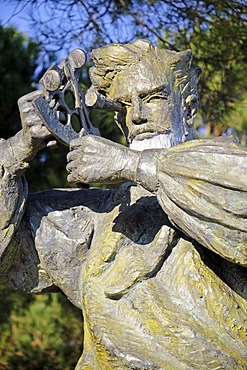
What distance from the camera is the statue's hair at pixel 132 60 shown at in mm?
1526

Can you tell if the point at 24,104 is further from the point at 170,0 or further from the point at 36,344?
the point at 36,344

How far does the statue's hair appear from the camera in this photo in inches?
60.1

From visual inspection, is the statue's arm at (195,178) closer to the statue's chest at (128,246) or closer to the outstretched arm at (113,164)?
the outstretched arm at (113,164)

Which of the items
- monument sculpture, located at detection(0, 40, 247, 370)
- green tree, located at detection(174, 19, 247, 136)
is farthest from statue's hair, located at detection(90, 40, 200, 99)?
green tree, located at detection(174, 19, 247, 136)

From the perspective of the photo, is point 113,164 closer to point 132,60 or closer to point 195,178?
point 195,178

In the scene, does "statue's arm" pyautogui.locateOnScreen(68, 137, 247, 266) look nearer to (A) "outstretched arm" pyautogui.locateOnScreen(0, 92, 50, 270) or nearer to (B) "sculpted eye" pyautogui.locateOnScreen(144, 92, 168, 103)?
(A) "outstretched arm" pyautogui.locateOnScreen(0, 92, 50, 270)

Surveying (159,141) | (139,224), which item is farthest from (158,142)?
(139,224)

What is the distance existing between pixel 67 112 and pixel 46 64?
2482mm

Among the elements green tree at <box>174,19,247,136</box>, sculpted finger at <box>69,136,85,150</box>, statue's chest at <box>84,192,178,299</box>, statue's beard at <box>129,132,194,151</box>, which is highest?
sculpted finger at <box>69,136,85,150</box>

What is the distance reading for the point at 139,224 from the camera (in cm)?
146

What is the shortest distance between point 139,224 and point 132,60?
307 mm

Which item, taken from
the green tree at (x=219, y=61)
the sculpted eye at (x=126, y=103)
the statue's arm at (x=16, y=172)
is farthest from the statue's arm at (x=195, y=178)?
the green tree at (x=219, y=61)

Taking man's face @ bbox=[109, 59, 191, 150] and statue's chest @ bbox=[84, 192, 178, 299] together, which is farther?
man's face @ bbox=[109, 59, 191, 150]

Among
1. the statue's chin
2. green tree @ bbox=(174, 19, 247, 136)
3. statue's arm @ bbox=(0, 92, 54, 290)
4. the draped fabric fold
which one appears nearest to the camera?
the draped fabric fold
